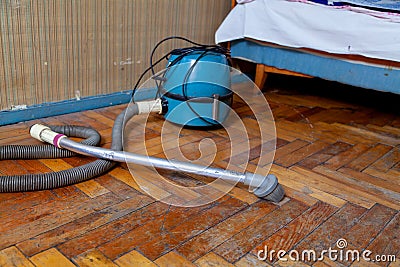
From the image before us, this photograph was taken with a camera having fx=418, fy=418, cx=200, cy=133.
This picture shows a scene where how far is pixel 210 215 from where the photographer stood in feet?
3.02

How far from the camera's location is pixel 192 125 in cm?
144

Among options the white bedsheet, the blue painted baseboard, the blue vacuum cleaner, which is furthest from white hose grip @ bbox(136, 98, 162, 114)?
A: the white bedsheet

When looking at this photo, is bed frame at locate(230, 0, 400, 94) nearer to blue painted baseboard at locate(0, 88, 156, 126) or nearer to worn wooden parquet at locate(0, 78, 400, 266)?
worn wooden parquet at locate(0, 78, 400, 266)

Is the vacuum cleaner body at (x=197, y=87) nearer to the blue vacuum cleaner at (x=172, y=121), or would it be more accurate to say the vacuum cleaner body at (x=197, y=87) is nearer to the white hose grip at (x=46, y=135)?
the blue vacuum cleaner at (x=172, y=121)

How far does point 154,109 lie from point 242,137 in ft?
1.05

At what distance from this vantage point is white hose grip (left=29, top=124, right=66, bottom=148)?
1.14 meters

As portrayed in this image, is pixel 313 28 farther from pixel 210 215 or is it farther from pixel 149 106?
pixel 210 215

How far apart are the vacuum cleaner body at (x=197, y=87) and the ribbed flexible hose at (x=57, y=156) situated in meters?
0.16

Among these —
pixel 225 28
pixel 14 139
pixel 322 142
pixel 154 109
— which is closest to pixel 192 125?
pixel 154 109

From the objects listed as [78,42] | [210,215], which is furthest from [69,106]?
[210,215]

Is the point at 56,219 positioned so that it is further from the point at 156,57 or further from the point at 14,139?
the point at 156,57

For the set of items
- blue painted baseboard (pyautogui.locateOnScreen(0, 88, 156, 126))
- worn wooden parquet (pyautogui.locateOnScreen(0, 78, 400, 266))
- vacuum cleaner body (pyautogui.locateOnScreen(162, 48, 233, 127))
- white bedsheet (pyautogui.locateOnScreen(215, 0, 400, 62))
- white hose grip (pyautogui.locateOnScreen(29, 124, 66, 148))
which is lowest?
worn wooden parquet (pyautogui.locateOnScreen(0, 78, 400, 266))

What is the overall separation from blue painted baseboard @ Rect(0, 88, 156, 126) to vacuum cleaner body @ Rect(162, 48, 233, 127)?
307 mm

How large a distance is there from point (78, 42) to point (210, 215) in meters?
0.91
